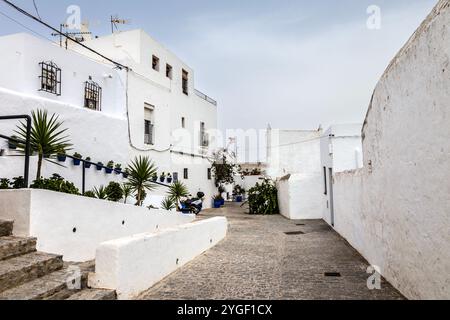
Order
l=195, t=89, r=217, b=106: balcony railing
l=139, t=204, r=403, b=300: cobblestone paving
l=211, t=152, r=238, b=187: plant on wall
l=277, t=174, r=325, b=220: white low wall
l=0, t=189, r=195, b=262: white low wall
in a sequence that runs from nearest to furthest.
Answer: l=0, t=189, r=195, b=262: white low wall
l=139, t=204, r=403, b=300: cobblestone paving
l=277, t=174, r=325, b=220: white low wall
l=195, t=89, r=217, b=106: balcony railing
l=211, t=152, r=238, b=187: plant on wall

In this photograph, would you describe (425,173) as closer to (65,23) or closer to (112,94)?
(112,94)

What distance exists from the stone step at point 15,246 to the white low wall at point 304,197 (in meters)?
12.8

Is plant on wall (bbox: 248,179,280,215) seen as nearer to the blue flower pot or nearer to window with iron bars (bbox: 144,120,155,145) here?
the blue flower pot

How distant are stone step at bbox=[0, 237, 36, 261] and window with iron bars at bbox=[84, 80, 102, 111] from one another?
27.3ft

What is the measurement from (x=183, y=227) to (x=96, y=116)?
6.23 m

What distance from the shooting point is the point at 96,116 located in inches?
433

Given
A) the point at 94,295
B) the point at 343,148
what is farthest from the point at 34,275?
the point at 343,148

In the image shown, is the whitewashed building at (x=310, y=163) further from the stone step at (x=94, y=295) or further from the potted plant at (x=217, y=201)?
the stone step at (x=94, y=295)

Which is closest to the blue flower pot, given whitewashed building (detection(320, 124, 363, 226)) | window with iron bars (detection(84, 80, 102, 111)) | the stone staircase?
whitewashed building (detection(320, 124, 363, 226))

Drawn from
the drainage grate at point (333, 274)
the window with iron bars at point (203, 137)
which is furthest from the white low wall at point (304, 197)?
the drainage grate at point (333, 274)

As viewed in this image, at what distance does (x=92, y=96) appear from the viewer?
11.9 metres

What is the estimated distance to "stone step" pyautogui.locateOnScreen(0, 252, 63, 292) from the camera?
3.30 meters

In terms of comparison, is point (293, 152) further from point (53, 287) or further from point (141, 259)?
point (53, 287)
